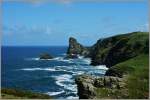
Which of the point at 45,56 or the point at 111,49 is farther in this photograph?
the point at 111,49

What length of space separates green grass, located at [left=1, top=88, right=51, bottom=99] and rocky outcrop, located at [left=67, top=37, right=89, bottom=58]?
2.19 ft

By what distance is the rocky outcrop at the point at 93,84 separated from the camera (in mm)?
6357

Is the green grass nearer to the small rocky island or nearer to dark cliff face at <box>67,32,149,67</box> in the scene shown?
the small rocky island

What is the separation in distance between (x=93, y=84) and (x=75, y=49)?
2.76 ft

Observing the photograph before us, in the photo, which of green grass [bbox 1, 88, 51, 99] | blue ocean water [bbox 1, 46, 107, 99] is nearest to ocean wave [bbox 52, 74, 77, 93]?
blue ocean water [bbox 1, 46, 107, 99]

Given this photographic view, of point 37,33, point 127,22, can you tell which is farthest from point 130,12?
point 37,33

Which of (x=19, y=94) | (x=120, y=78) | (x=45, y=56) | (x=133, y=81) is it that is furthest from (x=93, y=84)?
(x=19, y=94)

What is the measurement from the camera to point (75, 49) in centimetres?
649

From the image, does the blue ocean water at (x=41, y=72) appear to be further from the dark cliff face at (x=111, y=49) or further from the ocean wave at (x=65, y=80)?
the dark cliff face at (x=111, y=49)

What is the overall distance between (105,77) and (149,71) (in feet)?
2.98

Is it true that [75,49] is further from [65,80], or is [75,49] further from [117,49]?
[117,49]

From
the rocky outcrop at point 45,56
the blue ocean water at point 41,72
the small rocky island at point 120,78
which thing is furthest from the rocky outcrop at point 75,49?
the rocky outcrop at point 45,56

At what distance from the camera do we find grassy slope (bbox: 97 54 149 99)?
229 inches

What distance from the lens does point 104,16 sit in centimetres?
592
